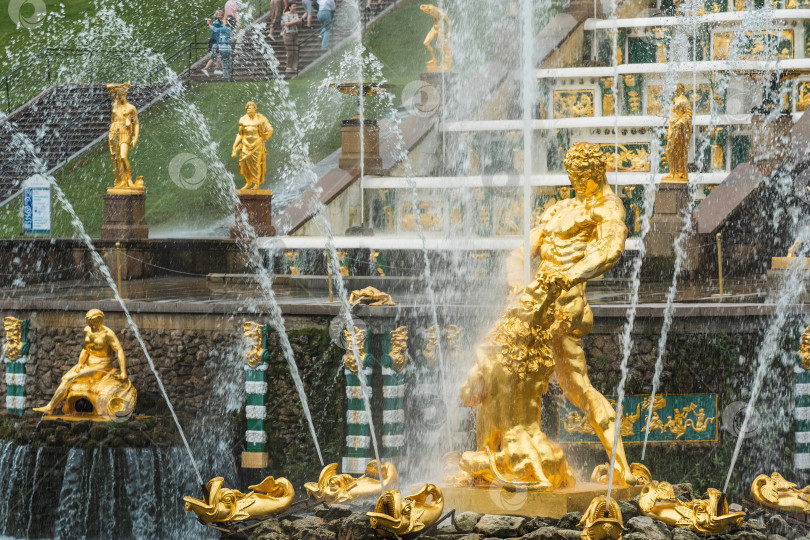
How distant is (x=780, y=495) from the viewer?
980 cm

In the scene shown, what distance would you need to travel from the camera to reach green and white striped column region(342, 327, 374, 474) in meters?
12.8

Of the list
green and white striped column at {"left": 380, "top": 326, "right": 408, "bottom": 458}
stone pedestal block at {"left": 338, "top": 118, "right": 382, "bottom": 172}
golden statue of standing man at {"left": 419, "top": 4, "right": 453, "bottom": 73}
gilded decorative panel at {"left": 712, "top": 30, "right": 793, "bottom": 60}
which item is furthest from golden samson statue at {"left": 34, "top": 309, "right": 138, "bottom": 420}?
gilded decorative panel at {"left": 712, "top": 30, "right": 793, "bottom": 60}

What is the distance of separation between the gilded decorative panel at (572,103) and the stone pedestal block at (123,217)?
20.1ft

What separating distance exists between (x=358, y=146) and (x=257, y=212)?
196cm

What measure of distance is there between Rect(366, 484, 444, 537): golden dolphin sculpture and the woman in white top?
63.4ft

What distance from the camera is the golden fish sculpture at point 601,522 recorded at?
8398mm

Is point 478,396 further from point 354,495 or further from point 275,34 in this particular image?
point 275,34

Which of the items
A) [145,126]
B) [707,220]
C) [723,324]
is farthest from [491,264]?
[145,126]

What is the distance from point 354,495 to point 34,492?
15.9 ft

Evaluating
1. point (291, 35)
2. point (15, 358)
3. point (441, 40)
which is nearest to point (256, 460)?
point (15, 358)

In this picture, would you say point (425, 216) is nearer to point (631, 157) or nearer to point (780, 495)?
point (631, 157)

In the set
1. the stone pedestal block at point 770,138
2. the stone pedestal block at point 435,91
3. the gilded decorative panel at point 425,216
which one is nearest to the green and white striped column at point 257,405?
the gilded decorative panel at point 425,216

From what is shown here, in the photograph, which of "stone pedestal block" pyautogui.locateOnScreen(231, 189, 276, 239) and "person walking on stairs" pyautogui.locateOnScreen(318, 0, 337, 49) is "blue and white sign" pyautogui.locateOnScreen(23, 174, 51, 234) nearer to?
"stone pedestal block" pyautogui.locateOnScreen(231, 189, 276, 239)

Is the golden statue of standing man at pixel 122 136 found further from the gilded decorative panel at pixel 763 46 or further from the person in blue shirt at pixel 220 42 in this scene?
the gilded decorative panel at pixel 763 46
